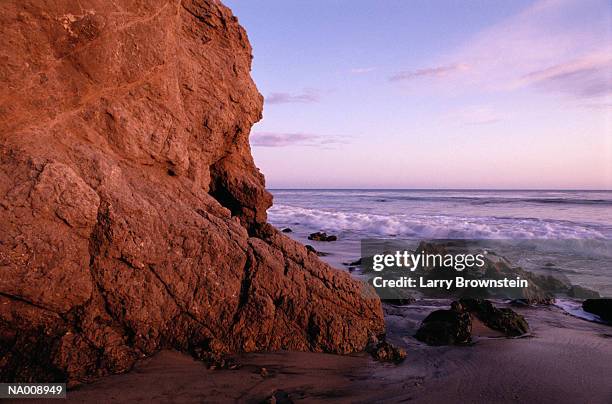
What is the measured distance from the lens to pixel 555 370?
4449 millimetres

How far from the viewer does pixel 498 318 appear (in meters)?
5.84

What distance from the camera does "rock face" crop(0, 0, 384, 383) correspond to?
3.51 m

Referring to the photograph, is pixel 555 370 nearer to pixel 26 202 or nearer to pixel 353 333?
pixel 353 333

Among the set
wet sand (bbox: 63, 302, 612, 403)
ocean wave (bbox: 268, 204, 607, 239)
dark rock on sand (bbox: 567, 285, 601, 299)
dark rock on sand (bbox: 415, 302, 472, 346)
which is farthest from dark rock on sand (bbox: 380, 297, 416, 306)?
ocean wave (bbox: 268, 204, 607, 239)

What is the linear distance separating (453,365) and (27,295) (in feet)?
14.0

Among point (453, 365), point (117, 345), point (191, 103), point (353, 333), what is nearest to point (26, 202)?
point (117, 345)

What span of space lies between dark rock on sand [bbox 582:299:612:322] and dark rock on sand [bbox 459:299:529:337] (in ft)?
5.21

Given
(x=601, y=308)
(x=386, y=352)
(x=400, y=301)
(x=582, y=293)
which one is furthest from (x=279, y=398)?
(x=582, y=293)

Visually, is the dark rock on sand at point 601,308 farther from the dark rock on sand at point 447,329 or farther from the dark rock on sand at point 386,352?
the dark rock on sand at point 386,352

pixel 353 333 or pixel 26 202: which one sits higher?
pixel 26 202

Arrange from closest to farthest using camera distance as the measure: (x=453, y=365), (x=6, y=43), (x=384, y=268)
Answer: (x=6, y=43), (x=453, y=365), (x=384, y=268)

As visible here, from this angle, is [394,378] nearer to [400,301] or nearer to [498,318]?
[498,318]

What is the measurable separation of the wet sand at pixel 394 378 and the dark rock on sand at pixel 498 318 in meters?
0.48

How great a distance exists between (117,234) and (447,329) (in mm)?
4155
